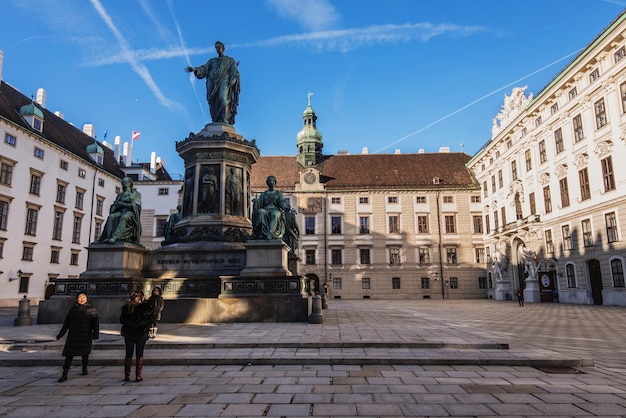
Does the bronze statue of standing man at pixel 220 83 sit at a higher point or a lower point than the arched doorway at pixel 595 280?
higher

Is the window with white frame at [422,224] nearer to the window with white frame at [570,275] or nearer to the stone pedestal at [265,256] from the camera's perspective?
the window with white frame at [570,275]

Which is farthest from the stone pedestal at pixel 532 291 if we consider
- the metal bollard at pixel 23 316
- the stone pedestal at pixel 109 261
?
the metal bollard at pixel 23 316

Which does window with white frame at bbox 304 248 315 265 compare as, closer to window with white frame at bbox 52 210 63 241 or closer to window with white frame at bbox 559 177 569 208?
window with white frame at bbox 52 210 63 241

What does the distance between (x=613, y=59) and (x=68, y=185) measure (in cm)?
4464

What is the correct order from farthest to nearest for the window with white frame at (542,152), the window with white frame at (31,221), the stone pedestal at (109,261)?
the window with white frame at (542,152), the window with white frame at (31,221), the stone pedestal at (109,261)

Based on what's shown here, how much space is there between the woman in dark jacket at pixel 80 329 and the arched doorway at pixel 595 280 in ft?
105

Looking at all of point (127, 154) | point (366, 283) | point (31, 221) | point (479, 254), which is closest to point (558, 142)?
point (479, 254)

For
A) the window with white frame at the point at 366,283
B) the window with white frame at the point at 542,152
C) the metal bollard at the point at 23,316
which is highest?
the window with white frame at the point at 542,152

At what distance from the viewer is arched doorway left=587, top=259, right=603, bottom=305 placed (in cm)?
2923

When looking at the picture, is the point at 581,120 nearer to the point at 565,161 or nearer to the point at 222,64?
the point at 565,161

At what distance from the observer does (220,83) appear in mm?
16219

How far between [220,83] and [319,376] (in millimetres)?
12560

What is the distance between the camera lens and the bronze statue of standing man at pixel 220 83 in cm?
1614

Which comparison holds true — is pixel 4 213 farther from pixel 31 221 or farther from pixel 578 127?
pixel 578 127
